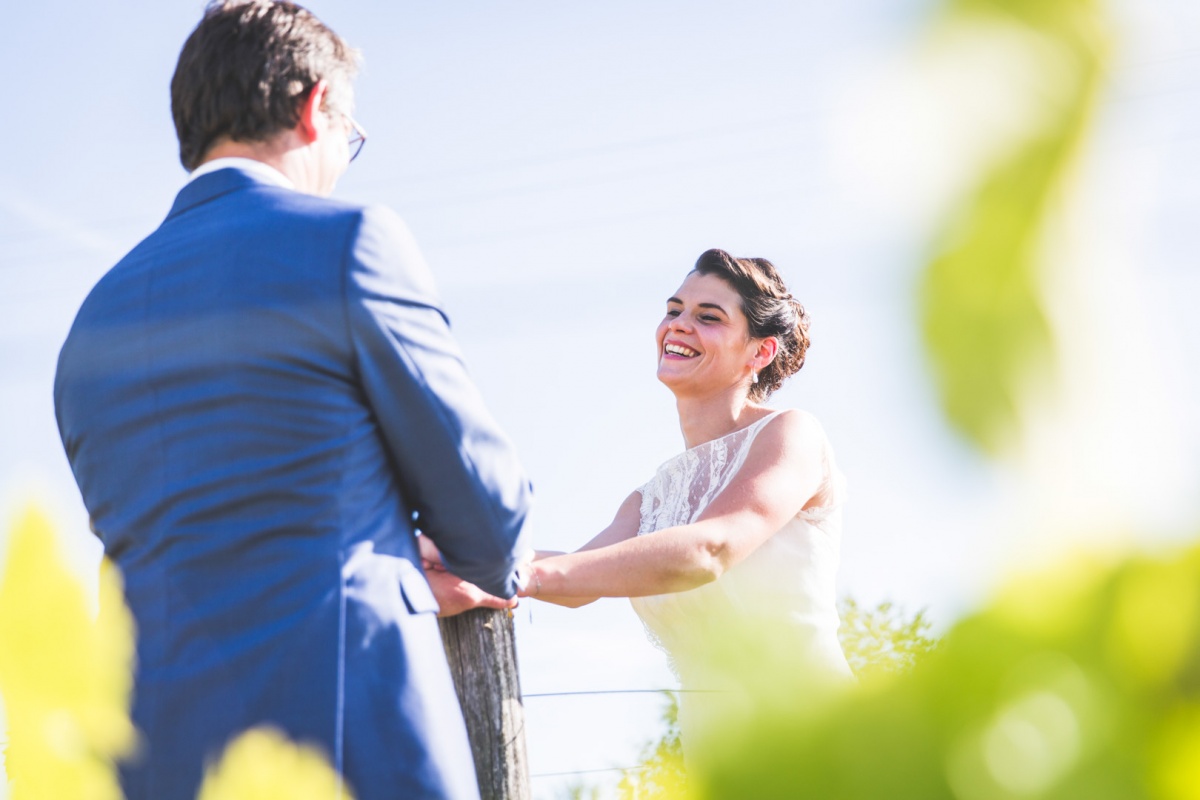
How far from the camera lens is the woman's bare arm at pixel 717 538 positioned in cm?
282

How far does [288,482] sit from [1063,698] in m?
1.48

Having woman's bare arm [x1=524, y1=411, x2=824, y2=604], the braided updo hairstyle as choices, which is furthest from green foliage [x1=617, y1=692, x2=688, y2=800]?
the braided updo hairstyle

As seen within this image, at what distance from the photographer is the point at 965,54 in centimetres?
37

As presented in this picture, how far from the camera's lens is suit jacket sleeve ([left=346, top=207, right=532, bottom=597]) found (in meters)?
1.76

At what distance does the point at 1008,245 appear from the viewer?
1.21ft

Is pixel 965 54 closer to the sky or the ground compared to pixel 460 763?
closer to the sky

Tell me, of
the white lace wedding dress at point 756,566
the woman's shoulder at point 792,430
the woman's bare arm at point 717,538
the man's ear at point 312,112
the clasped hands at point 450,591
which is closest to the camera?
the man's ear at point 312,112

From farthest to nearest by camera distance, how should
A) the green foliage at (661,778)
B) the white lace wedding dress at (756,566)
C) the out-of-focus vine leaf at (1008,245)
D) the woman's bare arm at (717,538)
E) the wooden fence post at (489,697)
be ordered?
the white lace wedding dress at (756,566) < the woman's bare arm at (717,538) < the wooden fence post at (489,697) < the green foliage at (661,778) < the out-of-focus vine leaf at (1008,245)

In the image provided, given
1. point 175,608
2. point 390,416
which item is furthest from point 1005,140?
point 175,608

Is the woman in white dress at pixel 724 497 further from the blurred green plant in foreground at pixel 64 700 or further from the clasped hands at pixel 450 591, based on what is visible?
the blurred green plant in foreground at pixel 64 700

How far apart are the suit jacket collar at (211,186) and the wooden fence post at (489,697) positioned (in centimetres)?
113

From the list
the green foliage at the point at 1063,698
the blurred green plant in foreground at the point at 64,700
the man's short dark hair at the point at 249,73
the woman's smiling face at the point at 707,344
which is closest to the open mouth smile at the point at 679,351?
the woman's smiling face at the point at 707,344

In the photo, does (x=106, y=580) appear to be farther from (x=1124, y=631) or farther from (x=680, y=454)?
(x=680, y=454)

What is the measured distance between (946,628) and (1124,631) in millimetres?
57
